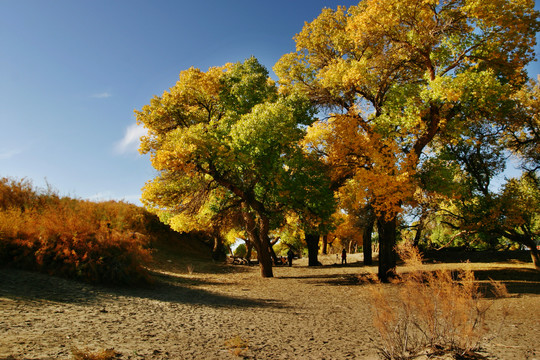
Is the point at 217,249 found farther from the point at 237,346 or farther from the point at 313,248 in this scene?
the point at 237,346

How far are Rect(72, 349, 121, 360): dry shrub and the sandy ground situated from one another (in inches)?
5.0

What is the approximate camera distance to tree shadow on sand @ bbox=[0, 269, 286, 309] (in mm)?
7281

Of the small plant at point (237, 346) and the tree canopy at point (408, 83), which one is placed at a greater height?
the tree canopy at point (408, 83)

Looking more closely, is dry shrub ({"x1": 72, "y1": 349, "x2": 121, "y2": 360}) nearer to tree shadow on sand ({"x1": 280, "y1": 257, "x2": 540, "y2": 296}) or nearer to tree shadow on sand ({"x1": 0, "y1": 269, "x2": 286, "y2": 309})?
tree shadow on sand ({"x1": 0, "y1": 269, "x2": 286, "y2": 309})

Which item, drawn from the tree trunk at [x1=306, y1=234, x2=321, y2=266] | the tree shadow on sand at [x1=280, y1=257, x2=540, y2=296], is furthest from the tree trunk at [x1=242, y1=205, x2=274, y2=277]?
the tree trunk at [x1=306, y1=234, x2=321, y2=266]

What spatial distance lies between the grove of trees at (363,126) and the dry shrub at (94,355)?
8.79 metres

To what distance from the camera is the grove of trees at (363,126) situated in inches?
513

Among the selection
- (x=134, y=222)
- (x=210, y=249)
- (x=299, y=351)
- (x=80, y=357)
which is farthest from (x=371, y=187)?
(x=210, y=249)

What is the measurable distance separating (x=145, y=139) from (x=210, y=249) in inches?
719

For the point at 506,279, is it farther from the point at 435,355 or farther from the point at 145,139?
the point at 145,139

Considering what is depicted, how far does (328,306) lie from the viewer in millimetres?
9719

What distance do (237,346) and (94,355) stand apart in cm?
204

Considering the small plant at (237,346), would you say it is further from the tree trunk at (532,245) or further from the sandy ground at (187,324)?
the tree trunk at (532,245)

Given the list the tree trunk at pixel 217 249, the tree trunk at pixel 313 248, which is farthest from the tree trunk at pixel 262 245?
the tree trunk at pixel 217 249
